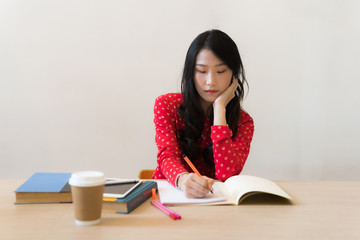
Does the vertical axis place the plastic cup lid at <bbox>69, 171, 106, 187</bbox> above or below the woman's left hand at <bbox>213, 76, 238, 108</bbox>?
below

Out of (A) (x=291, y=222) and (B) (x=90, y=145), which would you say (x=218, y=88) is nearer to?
(A) (x=291, y=222)

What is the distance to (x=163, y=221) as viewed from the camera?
2.62 ft

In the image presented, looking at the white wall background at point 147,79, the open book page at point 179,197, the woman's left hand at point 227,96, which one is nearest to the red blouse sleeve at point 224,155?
the woman's left hand at point 227,96

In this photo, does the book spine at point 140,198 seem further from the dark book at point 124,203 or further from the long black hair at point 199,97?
the long black hair at point 199,97

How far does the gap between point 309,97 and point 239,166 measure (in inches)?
40.2

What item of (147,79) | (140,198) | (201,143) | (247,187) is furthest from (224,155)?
(147,79)

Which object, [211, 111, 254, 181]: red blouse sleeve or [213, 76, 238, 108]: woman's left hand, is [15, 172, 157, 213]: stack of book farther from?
[213, 76, 238, 108]: woman's left hand

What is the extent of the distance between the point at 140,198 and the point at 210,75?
0.63m

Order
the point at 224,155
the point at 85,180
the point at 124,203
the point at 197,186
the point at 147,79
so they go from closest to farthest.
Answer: the point at 85,180
the point at 124,203
the point at 197,186
the point at 224,155
the point at 147,79

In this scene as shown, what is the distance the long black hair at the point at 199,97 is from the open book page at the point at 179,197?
→ 1.36ft

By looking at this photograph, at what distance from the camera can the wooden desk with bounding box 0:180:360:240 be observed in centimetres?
72

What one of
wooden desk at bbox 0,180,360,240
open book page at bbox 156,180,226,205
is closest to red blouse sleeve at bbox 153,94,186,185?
open book page at bbox 156,180,226,205

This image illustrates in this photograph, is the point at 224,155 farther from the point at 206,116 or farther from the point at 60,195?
the point at 60,195

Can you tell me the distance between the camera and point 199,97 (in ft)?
4.96
